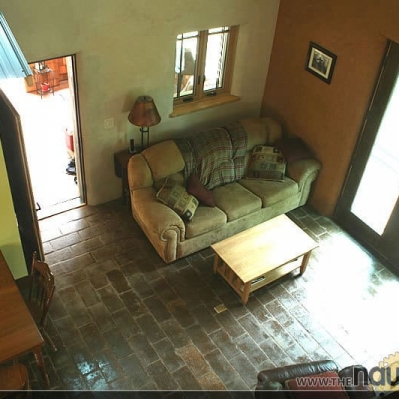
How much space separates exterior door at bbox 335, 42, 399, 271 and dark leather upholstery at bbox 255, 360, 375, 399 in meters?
2.19

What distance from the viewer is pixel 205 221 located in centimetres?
566

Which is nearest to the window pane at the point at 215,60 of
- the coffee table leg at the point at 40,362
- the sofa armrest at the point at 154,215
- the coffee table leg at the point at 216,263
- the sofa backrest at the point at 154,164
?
the sofa backrest at the point at 154,164

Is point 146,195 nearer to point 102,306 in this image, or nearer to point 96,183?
point 96,183

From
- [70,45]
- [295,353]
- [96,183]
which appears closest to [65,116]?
[96,183]

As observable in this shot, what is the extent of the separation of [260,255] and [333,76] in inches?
93.9

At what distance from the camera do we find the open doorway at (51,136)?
6258 millimetres

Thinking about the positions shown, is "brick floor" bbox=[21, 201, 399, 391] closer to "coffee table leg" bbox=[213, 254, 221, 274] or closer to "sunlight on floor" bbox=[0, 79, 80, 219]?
"coffee table leg" bbox=[213, 254, 221, 274]

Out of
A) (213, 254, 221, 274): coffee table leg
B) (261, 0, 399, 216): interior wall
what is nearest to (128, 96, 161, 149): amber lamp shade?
(213, 254, 221, 274): coffee table leg

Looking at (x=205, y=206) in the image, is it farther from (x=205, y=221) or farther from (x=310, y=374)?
(x=310, y=374)

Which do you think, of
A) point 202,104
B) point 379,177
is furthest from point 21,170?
point 379,177

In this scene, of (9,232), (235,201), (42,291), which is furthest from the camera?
(235,201)

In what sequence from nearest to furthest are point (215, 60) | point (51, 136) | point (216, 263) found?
point (216, 263), point (215, 60), point (51, 136)

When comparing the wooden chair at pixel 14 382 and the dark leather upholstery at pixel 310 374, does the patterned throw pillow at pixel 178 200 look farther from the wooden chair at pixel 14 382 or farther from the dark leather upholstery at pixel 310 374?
the wooden chair at pixel 14 382

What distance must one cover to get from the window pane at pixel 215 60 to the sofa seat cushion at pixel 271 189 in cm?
145
